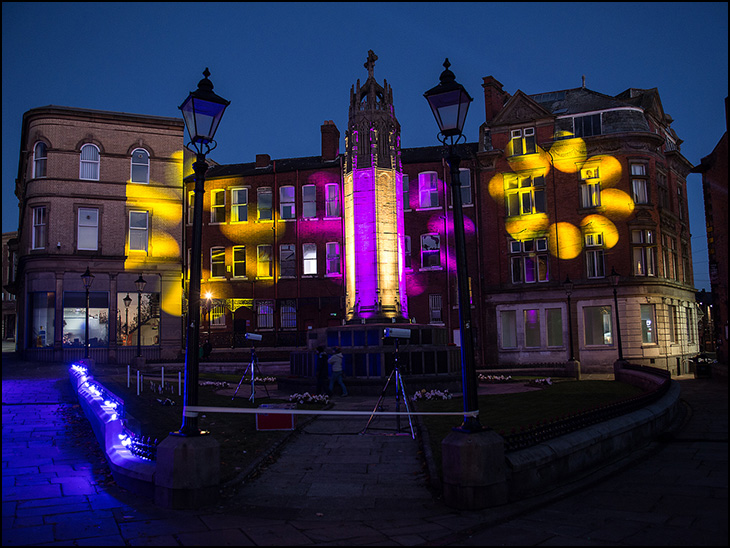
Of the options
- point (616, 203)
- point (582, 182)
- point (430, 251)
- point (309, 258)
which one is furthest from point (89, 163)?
point (616, 203)

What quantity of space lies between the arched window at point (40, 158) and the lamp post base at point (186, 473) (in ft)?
108

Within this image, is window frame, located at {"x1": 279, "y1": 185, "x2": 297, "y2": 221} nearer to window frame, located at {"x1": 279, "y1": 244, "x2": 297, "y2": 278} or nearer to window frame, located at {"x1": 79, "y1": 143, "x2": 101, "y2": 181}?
window frame, located at {"x1": 279, "y1": 244, "x2": 297, "y2": 278}

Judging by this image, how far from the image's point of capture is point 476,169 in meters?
38.5

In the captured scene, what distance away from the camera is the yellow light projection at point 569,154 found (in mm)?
35875

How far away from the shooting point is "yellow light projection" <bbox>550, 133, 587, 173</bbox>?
118 ft

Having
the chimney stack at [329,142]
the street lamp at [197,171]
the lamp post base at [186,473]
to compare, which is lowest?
the lamp post base at [186,473]

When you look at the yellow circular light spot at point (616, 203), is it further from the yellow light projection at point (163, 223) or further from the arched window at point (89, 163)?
the arched window at point (89, 163)

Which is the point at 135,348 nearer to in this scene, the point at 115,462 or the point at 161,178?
the point at 161,178

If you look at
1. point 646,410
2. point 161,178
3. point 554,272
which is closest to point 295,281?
point 161,178

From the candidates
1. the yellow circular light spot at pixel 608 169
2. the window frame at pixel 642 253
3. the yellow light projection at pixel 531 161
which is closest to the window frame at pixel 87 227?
the yellow light projection at pixel 531 161

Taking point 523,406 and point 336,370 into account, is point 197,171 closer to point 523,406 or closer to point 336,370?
point 523,406

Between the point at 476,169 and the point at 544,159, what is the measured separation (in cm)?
421

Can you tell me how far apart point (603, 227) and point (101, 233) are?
29.6 metres

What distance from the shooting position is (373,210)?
22.0 metres
